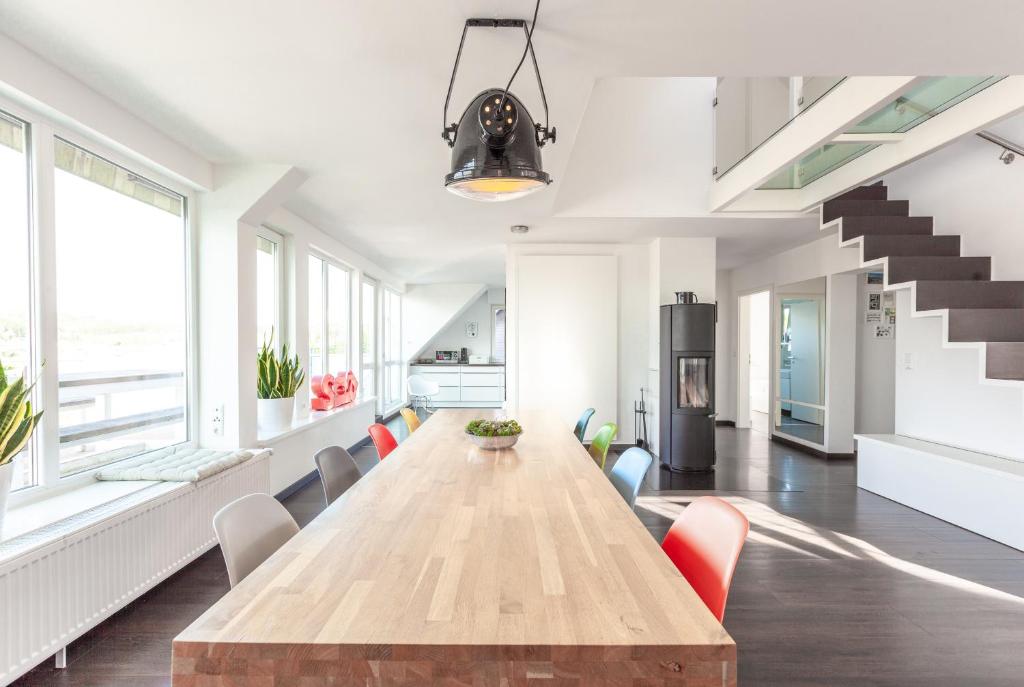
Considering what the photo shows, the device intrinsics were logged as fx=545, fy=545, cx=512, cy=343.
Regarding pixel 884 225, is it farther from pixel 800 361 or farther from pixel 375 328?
pixel 375 328

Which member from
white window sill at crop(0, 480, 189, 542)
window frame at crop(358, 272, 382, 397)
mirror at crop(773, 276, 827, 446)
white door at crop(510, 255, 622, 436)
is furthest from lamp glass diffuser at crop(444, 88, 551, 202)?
window frame at crop(358, 272, 382, 397)

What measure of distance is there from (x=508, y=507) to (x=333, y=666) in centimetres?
90

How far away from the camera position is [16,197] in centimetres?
237

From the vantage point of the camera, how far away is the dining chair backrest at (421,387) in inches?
397

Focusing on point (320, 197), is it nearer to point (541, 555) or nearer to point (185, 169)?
point (185, 169)

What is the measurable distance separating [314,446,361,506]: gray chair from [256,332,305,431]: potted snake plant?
85.0 inches

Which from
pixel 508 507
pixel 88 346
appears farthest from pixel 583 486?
pixel 88 346

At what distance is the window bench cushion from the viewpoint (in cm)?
284

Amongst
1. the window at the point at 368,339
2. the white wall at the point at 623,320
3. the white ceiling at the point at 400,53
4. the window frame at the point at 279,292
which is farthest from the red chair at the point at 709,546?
the window at the point at 368,339

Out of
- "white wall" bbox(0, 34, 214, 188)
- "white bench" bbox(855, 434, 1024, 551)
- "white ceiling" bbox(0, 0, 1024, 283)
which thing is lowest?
"white bench" bbox(855, 434, 1024, 551)

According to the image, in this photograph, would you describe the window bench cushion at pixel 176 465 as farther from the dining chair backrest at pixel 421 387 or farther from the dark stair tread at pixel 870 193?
the dining chair backrest at pixel 421 387

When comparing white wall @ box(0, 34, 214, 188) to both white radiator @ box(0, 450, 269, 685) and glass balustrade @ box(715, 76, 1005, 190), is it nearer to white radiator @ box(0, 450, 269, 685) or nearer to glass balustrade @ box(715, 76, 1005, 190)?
white radiator @ box(0, 450, 269, 685)

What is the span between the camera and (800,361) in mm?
6855

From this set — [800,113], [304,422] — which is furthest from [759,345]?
[304,422]
